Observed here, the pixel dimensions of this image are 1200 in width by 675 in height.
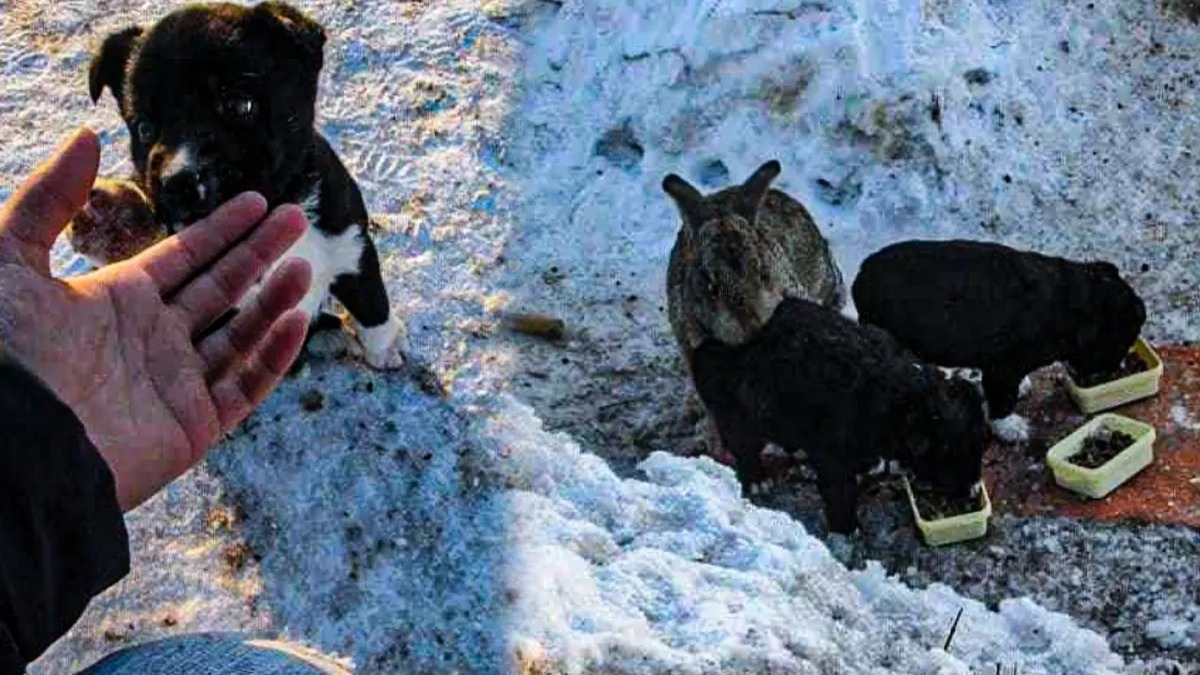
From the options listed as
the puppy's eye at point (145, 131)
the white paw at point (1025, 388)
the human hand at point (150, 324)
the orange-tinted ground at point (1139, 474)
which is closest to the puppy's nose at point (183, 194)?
the puppy's eye at point (145, 131)

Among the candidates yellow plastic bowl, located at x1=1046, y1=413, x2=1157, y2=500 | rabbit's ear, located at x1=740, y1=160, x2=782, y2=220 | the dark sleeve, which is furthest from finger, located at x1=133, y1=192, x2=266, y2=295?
yellow plastic bowl, located at x1=1046, y1=413, x2=1157, y2=500

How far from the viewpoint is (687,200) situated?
626 cm

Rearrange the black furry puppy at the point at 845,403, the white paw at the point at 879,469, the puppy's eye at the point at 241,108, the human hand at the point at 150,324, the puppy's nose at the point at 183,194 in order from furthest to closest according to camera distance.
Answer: the white paw at the point at 879,469 < the black furry puppy at the point at 845,403 < the puppy's eye at the point at 241,108 < the puppy's nose at the point at 183,194 < the human hand at the point at 150,324

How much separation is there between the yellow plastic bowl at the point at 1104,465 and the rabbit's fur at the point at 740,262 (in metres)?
1.22

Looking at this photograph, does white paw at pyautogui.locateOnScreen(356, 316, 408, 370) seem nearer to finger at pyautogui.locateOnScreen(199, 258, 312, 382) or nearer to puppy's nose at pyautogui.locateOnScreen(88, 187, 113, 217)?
puppy's nose at pyautogui.locateOnScreen(88, 187, 113, 217)

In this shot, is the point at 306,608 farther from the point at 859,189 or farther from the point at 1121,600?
the point at 859,189

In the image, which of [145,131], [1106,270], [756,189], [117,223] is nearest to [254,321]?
[145,131]

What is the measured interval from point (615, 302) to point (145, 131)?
2783 mm

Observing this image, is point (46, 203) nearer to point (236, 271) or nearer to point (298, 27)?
point (236, 271)

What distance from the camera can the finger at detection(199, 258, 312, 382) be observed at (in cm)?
398

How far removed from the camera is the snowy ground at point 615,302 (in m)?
4.52

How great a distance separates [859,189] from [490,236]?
1.98 meters

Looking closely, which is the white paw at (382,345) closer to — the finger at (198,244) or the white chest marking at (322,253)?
the white chest marking at (322,253)

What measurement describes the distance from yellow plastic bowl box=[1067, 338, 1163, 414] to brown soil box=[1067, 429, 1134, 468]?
0.29 m
